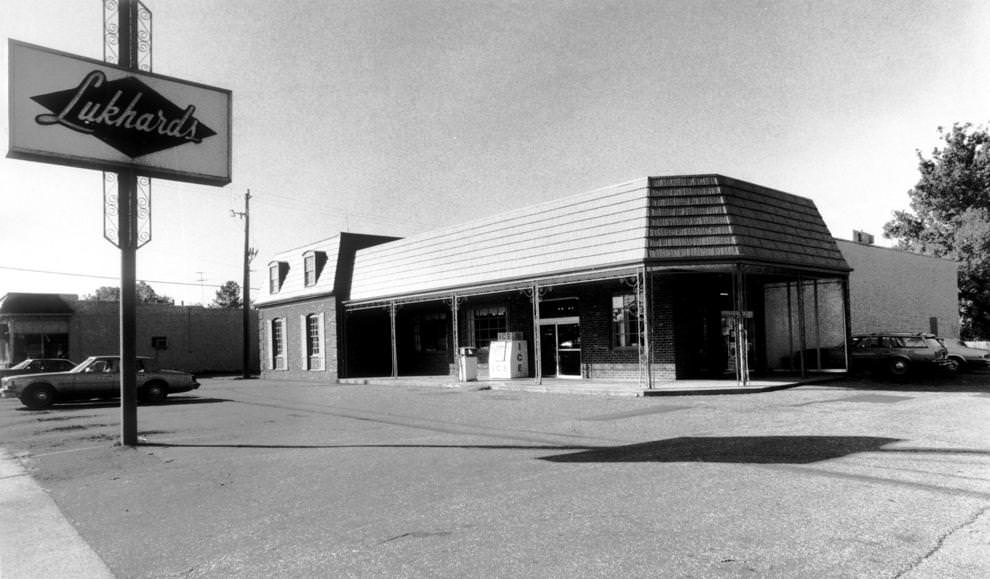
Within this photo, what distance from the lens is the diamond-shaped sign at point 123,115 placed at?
413 inches

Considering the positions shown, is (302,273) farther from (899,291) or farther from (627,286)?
(899,291)

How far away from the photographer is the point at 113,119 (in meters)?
10.9

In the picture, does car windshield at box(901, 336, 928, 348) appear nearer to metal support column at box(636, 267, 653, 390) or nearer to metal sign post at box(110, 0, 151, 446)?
metal support column at box(636, 267, 653, 390)

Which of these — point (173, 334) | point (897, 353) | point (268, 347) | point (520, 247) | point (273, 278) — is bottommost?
point (897, 353)

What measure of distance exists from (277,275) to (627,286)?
847 inches

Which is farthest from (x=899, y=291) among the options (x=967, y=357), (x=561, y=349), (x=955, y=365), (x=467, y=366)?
(x=467, y=366)

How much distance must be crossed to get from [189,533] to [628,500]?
393 cm

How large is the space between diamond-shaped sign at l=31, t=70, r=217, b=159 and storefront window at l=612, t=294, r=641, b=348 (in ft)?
43.2

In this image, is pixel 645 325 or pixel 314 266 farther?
pixel 314 266

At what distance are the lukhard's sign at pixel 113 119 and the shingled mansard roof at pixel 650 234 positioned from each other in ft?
34.9

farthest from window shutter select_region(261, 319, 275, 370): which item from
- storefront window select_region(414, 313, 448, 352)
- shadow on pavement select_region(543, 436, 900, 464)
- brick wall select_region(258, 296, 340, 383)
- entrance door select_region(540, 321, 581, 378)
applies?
shadow on pavement select_region(543, 436, 900, 464)

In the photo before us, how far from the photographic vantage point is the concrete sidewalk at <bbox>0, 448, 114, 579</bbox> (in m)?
4.96

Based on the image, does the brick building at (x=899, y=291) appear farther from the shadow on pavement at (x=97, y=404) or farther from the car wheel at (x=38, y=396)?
the car wheel at (x=38, y=396)

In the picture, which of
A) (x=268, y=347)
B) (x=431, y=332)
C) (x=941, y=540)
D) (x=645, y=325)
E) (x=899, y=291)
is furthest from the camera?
(x=268, y=347)
